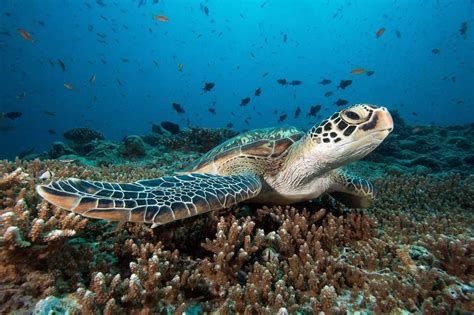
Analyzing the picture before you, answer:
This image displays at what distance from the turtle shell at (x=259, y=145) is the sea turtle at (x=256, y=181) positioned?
13 millimetres

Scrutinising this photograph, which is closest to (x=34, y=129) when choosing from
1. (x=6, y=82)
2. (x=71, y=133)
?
(x=6, y=82)

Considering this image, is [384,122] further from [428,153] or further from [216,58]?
[216,58]

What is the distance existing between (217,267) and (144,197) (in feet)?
2.23

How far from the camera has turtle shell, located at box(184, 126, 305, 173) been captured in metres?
3.10

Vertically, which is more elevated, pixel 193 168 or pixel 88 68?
pixel 88 68

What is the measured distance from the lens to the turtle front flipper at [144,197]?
4.46 feet

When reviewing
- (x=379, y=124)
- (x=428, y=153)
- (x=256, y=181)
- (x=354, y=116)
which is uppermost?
(x=354, y=116)

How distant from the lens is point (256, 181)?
2.48 meters

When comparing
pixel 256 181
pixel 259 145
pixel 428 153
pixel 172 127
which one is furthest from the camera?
pixel 172 127

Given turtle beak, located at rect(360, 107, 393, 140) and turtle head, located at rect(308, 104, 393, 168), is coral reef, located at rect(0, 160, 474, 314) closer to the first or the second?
turtle head, located at rect(308, 104, 393, 168)

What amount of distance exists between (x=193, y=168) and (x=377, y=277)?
2.65m

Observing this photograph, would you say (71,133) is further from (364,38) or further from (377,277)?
(364,38)

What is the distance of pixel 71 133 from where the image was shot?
1102 cm

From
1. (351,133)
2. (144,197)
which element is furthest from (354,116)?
(144,197)
